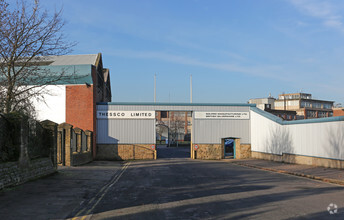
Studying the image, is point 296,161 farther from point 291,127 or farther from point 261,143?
point 261,143

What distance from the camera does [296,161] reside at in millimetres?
26219

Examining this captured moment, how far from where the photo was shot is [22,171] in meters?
15.2

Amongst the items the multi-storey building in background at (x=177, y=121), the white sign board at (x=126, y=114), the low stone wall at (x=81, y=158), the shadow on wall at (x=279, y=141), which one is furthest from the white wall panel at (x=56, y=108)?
the multi-storey building in background at (x=177, y=121)

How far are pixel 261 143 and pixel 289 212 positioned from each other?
1018 inches

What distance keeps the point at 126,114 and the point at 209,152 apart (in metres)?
10.3

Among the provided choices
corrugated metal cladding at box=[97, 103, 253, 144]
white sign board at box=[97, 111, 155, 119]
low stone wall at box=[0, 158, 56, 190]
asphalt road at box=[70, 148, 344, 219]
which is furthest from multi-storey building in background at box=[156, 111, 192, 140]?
asphalt road at box=[70, 148, 344, 219]

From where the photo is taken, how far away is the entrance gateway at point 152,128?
35250 mm

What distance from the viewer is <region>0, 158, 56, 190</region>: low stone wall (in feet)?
43.9

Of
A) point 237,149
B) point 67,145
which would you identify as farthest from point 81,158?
point 237,149

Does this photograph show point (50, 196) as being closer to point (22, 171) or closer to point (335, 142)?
point (22, 171)

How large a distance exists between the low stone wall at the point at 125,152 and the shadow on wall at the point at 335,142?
18.7 m

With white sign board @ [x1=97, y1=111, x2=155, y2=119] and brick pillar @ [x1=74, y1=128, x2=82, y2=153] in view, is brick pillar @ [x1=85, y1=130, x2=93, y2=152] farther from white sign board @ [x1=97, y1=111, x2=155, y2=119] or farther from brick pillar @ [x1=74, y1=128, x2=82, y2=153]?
brick pillar @ [x1=74, y1=128, x2=82, y2=153]

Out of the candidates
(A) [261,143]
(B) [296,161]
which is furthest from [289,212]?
(A) [261,143]

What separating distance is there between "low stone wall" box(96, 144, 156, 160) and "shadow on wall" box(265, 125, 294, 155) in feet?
40.4
